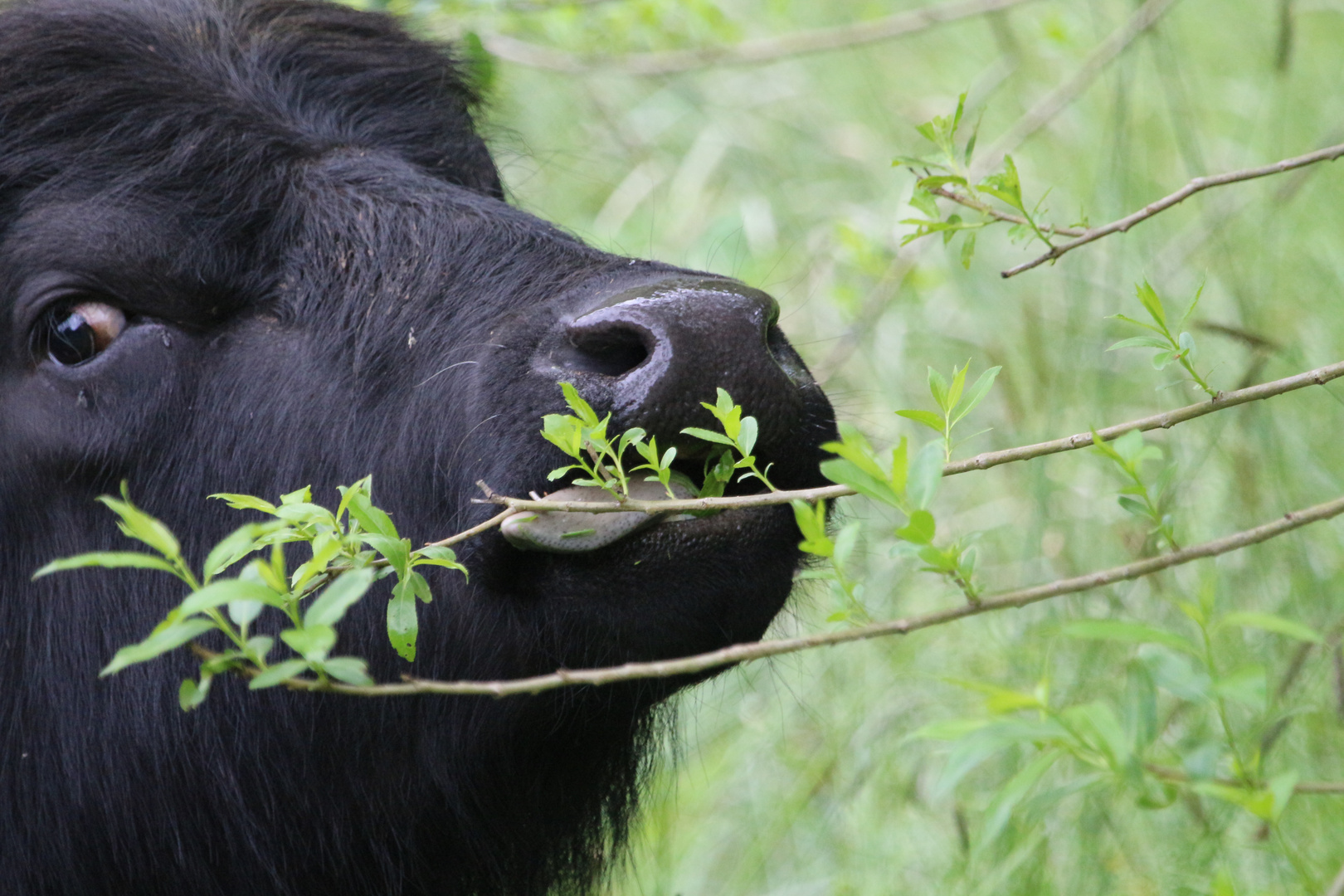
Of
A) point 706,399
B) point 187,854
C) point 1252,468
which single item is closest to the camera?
point 706,399

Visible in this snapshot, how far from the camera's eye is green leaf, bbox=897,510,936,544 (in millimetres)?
1274

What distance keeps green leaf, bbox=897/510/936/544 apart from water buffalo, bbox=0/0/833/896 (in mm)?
676

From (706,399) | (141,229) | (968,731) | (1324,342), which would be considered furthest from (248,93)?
(1324,342)

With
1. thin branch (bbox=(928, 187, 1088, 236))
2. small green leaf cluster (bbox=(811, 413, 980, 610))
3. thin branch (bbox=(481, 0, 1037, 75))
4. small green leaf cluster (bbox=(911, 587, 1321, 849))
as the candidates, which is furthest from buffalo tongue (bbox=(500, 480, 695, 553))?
thin branch (bbox=(481, 0, 1037, 75))

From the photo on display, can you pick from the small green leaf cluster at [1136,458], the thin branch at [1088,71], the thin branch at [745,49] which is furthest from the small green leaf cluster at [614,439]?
the thin branch at [745,49]

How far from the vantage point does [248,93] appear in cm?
245

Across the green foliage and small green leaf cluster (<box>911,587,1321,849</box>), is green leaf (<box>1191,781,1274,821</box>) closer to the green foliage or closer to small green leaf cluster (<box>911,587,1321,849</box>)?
small green leaf cluster (<box>911,587,1321,849</box>)

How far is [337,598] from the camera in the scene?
1316 millimetres

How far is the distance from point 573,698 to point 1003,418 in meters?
3.02

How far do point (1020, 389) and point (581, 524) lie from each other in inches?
145

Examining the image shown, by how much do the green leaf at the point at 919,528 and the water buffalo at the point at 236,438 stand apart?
68 cm

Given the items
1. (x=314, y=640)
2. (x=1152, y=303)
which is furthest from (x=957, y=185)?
(x=314, y=640)

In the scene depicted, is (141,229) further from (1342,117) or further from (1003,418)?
A: (1342,117)

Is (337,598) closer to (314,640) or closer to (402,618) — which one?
(314,640)
